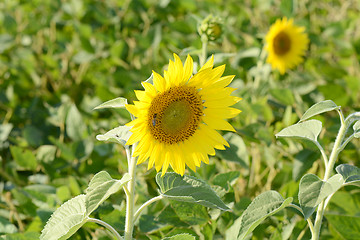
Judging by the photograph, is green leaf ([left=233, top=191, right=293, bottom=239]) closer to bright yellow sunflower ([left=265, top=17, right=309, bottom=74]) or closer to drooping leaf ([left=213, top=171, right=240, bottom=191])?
drooping leaf ([left=213, top=171, right=240, bottom=191])

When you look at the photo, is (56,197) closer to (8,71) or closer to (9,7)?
(8,71)

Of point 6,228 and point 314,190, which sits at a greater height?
point 314,190

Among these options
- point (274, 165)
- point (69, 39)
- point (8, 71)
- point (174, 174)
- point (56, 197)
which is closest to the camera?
point (174, 174)

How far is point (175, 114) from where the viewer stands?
0.84 metres

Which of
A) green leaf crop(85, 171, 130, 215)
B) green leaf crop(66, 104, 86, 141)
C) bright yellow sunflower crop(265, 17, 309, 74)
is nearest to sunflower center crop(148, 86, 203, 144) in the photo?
green leaf crop(85, 171, 130, 215)

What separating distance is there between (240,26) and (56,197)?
3.95 feet

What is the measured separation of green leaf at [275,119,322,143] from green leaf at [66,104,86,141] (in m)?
0.68

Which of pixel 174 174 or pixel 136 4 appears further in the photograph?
pixel 136 4

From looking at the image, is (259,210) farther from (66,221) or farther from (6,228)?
(6,228)

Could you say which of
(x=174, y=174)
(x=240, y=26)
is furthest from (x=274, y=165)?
(x=240, y=26)

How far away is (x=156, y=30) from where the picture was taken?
178 cm

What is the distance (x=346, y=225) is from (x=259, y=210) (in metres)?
0.29

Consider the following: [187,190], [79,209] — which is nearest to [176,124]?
[187,190]

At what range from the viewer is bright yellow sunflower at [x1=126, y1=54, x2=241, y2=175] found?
758mm
